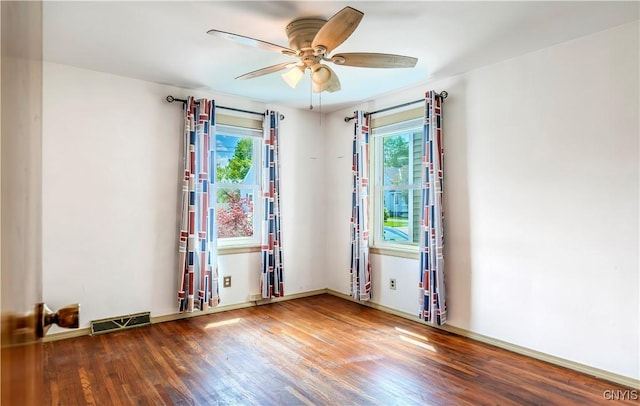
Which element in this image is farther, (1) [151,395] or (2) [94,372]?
(2) [94,372]

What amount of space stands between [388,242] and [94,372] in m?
2.96

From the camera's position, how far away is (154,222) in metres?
3.60

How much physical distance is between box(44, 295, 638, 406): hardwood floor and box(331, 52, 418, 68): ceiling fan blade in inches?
83.4

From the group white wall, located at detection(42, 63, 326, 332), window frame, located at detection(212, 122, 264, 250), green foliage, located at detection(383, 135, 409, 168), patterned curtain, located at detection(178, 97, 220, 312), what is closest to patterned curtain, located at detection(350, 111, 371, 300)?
green foliage, located at detection(383, 135, 409, 168)

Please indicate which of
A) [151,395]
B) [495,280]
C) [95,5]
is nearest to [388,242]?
[495,280]

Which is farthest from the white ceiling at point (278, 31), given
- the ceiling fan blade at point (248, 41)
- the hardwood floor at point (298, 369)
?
the hardwood floor at point (298, 369)

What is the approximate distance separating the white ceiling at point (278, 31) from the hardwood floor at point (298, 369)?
2381 mm

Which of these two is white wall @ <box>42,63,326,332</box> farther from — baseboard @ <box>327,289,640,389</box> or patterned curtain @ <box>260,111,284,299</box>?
baseboard @ <box>327,289,640,389</box>

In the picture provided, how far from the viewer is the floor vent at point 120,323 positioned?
10.7ft

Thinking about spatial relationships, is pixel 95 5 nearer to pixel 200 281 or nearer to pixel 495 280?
pixel 200 281

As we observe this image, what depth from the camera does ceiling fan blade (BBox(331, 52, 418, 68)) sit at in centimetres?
229

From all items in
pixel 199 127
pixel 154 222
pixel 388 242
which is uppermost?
pixel 199 127

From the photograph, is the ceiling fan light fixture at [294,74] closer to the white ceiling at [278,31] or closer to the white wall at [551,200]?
the white ceiling at [278,31]

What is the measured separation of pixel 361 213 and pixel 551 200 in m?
1.91
